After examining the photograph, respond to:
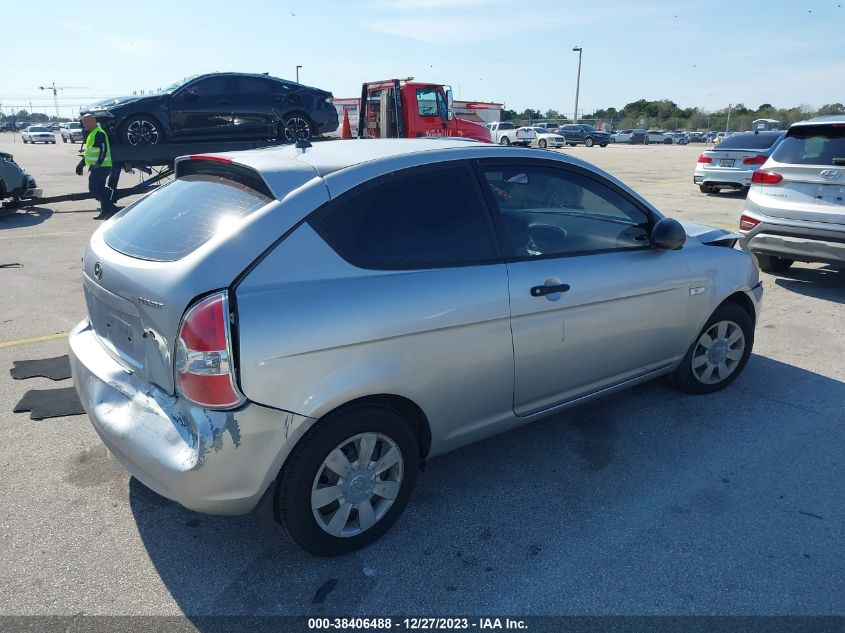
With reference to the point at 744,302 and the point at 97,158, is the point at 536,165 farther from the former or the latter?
the point at 97,158

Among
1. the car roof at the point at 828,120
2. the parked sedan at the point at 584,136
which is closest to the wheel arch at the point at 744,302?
the car roof at the point at 828,120

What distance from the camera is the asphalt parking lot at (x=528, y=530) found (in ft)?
8.41

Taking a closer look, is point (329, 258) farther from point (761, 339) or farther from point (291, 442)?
point (761, 339)

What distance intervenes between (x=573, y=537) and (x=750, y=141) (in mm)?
15441

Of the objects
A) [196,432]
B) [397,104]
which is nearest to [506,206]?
[196,432]

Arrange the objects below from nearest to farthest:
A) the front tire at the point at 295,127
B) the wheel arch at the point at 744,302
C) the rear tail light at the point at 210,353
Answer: the rear tail light at the point at 210,353, the wheel arch at the point at 744,302, the front tire at the point at 295,127

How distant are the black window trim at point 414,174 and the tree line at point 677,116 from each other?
2456 inches

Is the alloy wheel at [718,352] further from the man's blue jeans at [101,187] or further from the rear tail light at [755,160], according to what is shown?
the rear tail light at [755,160]

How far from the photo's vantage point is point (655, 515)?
10.2ft

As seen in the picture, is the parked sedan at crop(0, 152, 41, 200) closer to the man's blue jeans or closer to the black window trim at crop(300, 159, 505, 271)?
the man's blue jeans

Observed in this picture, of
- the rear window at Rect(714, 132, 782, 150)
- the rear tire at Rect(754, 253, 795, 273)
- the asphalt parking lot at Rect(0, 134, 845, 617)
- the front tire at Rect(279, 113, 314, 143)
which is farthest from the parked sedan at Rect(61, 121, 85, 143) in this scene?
the asphalt parking lot at Rect(0, 134, 845, 617)

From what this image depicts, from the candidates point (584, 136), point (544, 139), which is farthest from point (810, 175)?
point (584, 136)

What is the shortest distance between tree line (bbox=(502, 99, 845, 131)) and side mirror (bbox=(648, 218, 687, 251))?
61735 mm

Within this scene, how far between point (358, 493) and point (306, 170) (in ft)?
4.66
